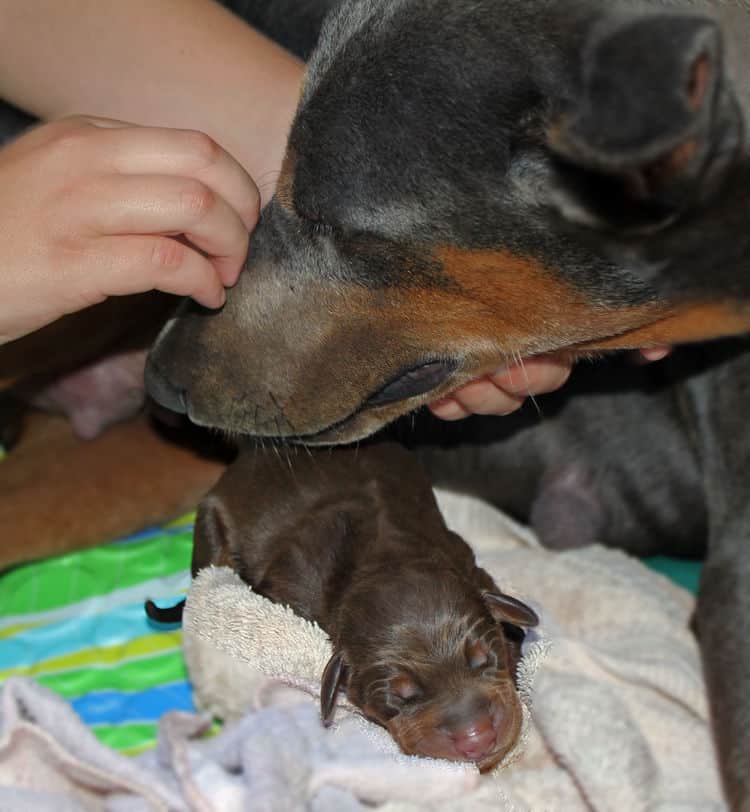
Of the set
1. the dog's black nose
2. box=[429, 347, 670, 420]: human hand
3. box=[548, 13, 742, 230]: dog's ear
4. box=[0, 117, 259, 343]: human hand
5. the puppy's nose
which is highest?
box=[548, 13, 742, 230]: dog's ear

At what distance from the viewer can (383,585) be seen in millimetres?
1950

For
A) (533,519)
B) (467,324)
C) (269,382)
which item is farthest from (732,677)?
(269,382)

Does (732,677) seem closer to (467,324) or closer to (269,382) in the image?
(467,324)

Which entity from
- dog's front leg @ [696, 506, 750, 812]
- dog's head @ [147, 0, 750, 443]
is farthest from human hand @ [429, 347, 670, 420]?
dog's front leg @ [696, 506, 750, 812]

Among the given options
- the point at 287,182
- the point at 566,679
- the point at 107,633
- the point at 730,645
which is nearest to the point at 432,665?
the point at 566,679

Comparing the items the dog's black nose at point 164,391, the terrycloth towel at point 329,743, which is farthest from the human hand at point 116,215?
the terrycloth towel at point 329,743

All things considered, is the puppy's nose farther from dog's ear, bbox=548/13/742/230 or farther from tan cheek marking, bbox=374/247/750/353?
dog's ear, bbox=548/13/742/230

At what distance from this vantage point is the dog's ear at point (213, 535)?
2148 millimetres

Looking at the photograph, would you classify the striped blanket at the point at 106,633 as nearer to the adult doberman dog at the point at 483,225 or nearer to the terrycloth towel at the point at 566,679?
the terrycloth towel at the point at 566,679

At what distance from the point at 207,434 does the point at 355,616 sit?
2.92 ft

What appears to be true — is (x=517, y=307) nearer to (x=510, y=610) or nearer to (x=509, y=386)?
(x=509, y=386)

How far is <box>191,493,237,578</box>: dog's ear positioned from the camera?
2.15m

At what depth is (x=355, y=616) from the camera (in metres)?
1.94

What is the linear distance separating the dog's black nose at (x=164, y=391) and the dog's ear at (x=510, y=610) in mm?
609
